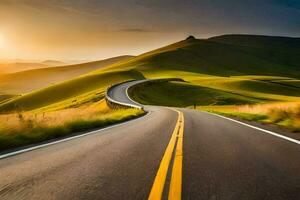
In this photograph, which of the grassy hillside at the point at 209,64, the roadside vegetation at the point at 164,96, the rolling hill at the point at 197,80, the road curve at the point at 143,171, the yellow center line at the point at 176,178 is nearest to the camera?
the yellow center line at the point at 176,178

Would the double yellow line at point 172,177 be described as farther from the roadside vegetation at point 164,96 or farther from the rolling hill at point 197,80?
the rolling hill at point 197,80

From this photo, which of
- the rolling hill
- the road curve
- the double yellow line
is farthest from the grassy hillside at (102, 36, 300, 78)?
the double yellow line

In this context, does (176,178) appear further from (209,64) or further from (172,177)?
(209,64)

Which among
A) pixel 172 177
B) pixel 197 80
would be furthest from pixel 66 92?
pixel 172 177

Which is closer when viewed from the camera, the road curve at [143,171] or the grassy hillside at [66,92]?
the road curve at [143,171]

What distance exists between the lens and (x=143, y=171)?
6.21 m

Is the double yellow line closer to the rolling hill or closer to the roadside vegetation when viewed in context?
the roadside vegetation

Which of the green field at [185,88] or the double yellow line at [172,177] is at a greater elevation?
the double yellow line at [172,177]

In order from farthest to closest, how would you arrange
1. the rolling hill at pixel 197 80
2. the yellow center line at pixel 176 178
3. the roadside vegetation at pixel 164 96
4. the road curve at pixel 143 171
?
the rolling hill at pixel 197 80, the roadside vegetation at pixel 164 96, the road curve at pixel 143 171, the yellow center line at pixel 176 178

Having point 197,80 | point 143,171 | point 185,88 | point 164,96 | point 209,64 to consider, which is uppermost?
point 209,64

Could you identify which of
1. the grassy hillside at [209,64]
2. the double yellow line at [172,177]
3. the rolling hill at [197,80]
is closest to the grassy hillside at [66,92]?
the rolling hill at [197,80]

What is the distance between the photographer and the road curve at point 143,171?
15.9 feet

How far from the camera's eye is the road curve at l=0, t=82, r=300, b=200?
4836 mm

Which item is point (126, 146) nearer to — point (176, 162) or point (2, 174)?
point (176, 162)
